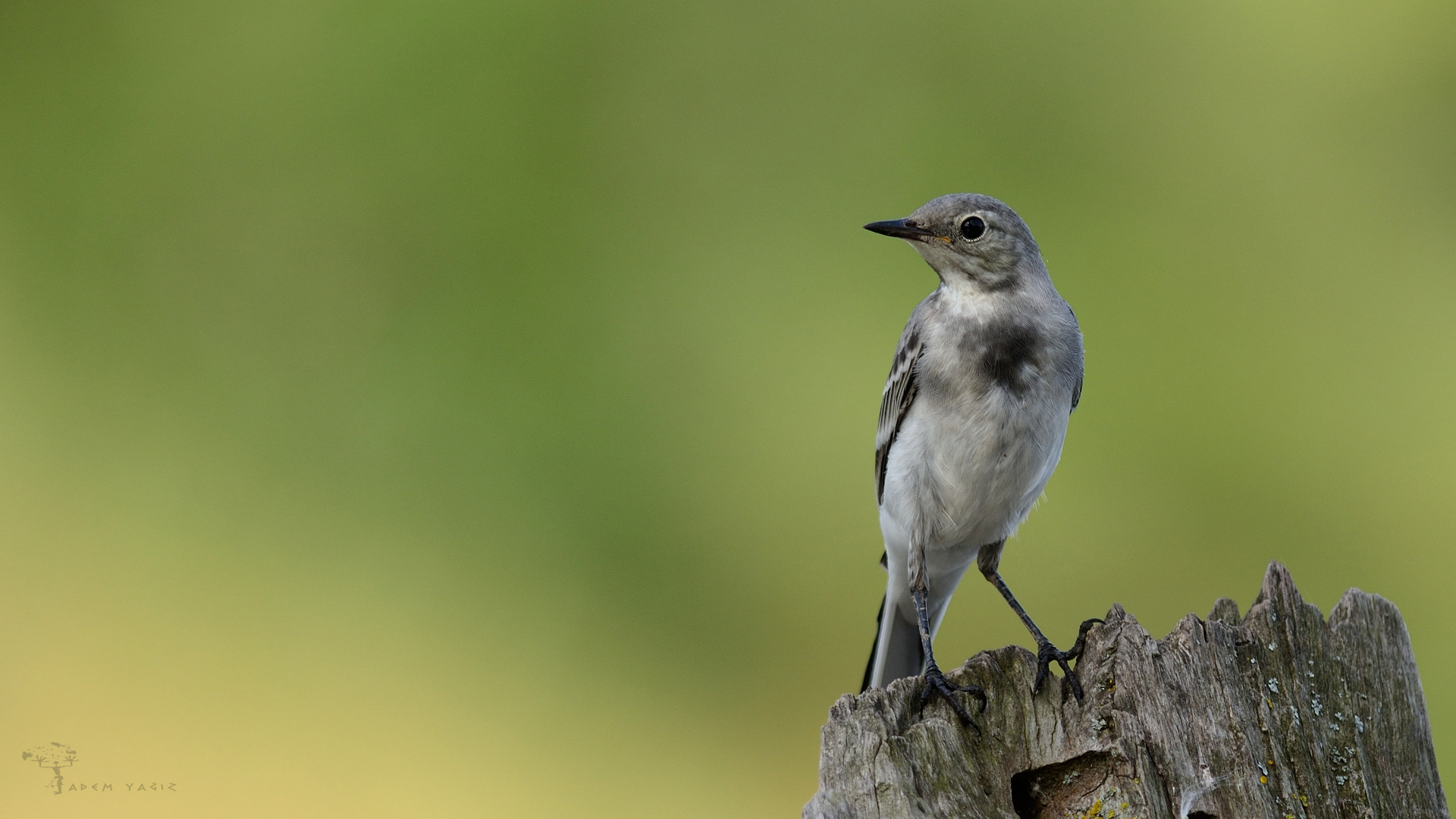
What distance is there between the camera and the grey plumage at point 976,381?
14.1ft

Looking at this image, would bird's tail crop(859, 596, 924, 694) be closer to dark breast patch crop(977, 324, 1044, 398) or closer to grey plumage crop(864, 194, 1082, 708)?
grey plumage crop(864, 194, 1082, 708)

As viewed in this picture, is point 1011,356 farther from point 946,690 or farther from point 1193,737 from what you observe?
point 1193,737

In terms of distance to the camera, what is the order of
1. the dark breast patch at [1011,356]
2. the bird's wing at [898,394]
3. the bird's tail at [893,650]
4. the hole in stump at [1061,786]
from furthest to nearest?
the bird's tail at [893,650] < the bird's wing at [898,394] < the dark breast patch at [1011,356] < the hole in stump at [1061,786]

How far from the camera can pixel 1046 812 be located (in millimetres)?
3252

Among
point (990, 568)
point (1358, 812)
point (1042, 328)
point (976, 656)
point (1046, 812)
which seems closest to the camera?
point (1358, 812)

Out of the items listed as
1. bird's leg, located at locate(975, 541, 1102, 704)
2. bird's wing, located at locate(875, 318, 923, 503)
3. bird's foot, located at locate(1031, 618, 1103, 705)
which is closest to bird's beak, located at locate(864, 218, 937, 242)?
bird's wing, located at locate(875, 318, 923, 503)

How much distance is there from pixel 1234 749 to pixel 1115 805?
379 mm

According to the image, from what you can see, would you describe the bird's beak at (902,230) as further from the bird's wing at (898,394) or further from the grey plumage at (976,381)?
the bird's wing at (898,394)

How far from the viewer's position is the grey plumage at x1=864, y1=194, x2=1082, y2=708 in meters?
4.29

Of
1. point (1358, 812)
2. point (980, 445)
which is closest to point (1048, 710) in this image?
point (1358, 812)

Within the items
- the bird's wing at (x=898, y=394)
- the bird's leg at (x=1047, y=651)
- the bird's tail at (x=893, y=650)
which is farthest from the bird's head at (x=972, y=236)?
the bird's tail at (x=893, y=650)

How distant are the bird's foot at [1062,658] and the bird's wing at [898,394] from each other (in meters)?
1.14

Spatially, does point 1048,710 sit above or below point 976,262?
below

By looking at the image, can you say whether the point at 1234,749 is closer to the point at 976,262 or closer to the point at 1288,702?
the point at 1288,702
